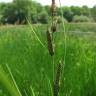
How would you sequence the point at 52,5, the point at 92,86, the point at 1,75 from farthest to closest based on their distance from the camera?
the point at 92,86, the point at 52,5, the point at 1,75

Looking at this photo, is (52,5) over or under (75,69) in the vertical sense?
over

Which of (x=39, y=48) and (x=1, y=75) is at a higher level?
(x=1, y=75)

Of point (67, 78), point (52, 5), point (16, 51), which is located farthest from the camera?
point (16, 51)

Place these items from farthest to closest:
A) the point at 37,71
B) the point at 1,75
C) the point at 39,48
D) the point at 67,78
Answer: the point at 39,48 → the point at 37,71 → the point at 67,78 → the point at 1,75

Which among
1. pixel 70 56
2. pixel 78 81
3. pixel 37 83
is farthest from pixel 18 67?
pixel 78 81

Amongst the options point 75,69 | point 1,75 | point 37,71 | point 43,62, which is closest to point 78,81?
point 75,69

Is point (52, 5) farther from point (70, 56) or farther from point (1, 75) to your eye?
point (70, 56)

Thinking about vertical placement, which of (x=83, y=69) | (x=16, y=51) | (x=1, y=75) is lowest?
(x=16, y=51)

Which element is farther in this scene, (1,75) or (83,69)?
(83,69)

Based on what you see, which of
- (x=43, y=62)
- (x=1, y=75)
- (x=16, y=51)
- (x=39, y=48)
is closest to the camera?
(x=1, y=75)

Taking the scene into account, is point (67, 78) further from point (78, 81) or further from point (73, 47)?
point (73, 47)
